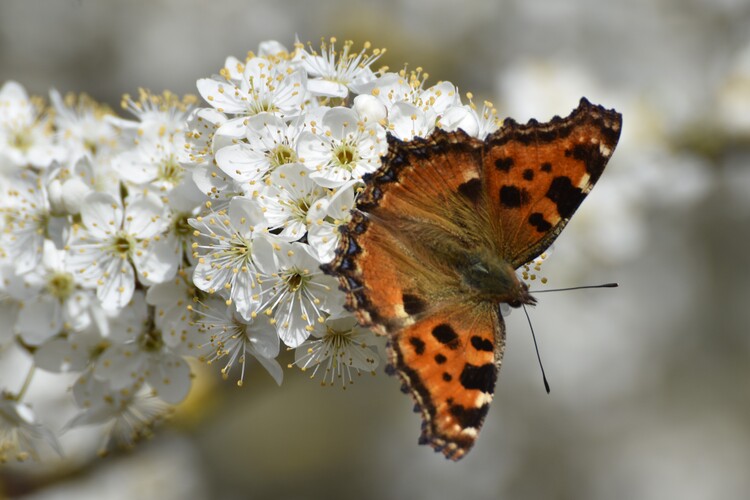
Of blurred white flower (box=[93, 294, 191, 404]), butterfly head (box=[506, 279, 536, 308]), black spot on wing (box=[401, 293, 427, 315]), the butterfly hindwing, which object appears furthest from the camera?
blurred white flower (box=[93, 294, 191, 404])

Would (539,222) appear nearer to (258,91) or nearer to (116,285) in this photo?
(258,91)

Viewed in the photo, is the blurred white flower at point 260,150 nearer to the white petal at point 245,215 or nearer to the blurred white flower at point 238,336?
the white petal at point 245,215

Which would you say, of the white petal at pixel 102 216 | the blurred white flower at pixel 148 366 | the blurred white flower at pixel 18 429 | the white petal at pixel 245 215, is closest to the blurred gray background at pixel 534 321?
the blurred white flower at pixel 18 429

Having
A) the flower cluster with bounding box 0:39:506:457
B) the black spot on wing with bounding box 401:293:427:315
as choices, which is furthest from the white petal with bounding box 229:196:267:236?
the black spot on wing with bounding box 401:293:427:315

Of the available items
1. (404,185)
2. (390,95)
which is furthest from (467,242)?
(390,95)

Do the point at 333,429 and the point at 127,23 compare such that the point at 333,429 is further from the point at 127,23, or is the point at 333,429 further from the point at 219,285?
the point at 219,285

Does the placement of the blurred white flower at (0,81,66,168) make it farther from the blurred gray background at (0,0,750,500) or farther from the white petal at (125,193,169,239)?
the blurred gray background at (0,0,750,500)
